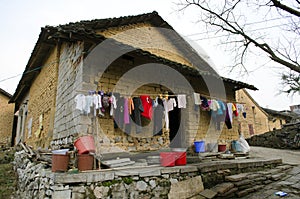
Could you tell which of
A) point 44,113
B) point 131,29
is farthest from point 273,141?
point 44,113

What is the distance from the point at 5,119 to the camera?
603 inches

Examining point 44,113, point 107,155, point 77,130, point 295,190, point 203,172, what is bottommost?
point 295,190

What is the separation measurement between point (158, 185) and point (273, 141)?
428 inches

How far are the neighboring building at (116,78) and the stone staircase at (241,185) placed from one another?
2.01 m

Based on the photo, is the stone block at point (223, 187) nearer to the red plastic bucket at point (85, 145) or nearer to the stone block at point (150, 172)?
the stone block at point (150, 172)

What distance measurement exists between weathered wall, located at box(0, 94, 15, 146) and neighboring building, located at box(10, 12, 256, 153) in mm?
7164

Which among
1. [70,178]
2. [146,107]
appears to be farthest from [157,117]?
[70,178]

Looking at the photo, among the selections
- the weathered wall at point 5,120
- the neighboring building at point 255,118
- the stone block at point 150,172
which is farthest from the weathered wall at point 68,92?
the neighboring building at point 255,118

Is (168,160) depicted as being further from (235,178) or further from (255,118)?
A: (255,118)

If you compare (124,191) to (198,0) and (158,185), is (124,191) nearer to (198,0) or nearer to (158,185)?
(158,185)

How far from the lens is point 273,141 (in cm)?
1222

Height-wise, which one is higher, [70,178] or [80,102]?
[80,102]

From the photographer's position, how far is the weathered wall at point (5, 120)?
14.7 meters

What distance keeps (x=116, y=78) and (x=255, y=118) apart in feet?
59.1
